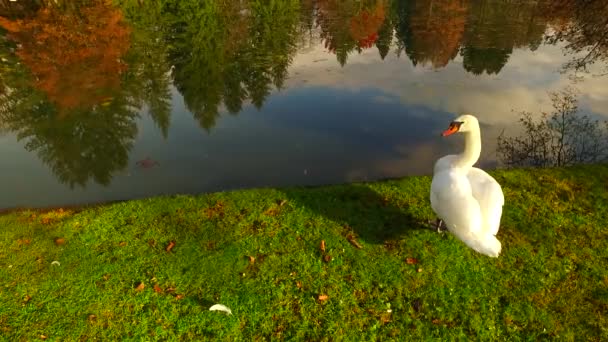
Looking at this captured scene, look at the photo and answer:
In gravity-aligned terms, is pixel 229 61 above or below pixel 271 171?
above

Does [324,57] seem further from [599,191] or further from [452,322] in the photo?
[452,322]

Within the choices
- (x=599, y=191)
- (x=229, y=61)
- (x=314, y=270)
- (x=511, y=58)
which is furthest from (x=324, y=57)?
(x=314, y=270)

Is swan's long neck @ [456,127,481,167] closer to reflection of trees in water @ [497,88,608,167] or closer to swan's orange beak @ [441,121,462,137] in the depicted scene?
swan's orange beak @ [441,121,462,137]

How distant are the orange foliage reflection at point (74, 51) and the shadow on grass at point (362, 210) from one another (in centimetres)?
1415

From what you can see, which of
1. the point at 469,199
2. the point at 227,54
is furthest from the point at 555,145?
the point at 227,54

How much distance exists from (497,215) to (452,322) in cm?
216

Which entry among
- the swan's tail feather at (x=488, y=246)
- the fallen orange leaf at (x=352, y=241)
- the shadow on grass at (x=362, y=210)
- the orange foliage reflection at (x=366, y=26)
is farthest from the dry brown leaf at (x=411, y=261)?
the orange foliage reflection at (x=366, y=26)

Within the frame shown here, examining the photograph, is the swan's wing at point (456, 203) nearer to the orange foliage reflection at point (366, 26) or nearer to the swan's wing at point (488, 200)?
the swan's wing at point (488, 200)

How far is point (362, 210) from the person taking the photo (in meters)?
10.4

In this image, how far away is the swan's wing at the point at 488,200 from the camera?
25.3 feet

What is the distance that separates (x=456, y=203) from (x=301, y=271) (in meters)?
3.32

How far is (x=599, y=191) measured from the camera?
11.4 metres

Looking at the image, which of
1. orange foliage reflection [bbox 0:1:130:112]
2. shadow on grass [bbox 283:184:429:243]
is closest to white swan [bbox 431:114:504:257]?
shadow on grass [bbox 283:184:429:243]

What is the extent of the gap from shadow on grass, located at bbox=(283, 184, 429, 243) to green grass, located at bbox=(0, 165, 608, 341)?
40 millimetres
